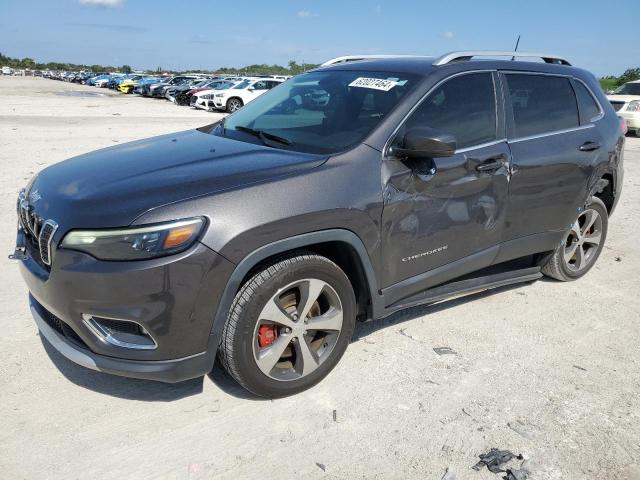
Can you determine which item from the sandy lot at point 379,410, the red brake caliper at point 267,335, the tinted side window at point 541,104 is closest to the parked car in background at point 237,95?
the tinted side window at point 541,104

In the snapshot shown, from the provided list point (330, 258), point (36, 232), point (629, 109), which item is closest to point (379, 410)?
point (330, 258)

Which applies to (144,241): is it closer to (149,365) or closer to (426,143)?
(149,365)

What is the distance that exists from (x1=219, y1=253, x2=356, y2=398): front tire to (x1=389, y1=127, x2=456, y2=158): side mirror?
0.78 meters

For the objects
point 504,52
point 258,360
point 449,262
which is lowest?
point 258,360

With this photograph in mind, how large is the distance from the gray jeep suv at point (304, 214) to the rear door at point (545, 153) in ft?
0.05

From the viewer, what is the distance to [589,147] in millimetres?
4238

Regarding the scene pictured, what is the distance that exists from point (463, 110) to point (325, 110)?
0.90 metres

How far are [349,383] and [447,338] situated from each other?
36.0 inches

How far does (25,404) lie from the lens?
282 centimetres

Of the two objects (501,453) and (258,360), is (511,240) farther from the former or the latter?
(258,360)

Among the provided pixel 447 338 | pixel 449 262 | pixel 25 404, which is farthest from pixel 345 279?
pixel 25 404

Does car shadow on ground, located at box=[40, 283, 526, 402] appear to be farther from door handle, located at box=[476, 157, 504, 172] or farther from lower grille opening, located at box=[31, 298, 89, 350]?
door handle, located at box=[476, 157, 504, 172]

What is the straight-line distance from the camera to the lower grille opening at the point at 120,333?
98.1 inches

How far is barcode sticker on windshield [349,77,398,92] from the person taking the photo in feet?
11.2
